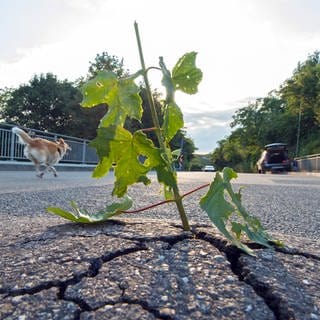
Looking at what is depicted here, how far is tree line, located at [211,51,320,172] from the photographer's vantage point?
109ft

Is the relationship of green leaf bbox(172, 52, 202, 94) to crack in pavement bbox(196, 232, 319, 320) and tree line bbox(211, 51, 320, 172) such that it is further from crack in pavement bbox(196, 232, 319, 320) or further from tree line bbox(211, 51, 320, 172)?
tree line bbox(211, 51, 320, 172)

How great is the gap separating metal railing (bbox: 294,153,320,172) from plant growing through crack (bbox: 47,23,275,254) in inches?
910

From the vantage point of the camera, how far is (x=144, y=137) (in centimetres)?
136

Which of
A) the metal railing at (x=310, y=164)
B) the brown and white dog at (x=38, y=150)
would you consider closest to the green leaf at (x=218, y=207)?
the brown and white dog at (x=38, y=150)

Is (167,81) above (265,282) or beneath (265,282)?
above

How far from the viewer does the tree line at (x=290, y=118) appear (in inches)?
1313

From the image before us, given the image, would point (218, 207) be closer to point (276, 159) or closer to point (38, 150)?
point (38, 150)

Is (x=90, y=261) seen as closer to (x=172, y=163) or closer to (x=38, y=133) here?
(x=172, y=163)

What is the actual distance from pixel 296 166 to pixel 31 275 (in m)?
30.6

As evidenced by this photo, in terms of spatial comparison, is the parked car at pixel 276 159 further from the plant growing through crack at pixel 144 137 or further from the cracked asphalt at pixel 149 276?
the plant growing through crack at pixel 144 137

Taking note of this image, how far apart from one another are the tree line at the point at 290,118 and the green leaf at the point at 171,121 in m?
29.6

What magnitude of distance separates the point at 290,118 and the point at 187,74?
41.9 meters

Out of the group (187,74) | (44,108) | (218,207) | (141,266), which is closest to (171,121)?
(187,74)

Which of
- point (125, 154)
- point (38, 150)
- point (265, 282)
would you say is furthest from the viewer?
point (38, 150)
